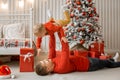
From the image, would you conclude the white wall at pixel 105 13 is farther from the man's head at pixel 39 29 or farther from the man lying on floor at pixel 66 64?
the man's head at pixel 39 29

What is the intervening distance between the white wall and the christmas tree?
0.87 metres

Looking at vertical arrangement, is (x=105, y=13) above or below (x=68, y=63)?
above

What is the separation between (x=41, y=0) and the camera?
16.9 feet

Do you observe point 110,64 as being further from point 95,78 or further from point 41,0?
point 41,0

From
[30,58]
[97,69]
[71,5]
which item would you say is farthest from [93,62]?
[71,5]

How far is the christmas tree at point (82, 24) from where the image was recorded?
13.7 feet

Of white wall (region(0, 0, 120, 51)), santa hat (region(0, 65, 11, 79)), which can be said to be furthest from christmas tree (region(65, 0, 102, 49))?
santa hat (region(0, 65, 11, 79))

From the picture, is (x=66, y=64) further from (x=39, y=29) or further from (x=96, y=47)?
(x=96, y=47)

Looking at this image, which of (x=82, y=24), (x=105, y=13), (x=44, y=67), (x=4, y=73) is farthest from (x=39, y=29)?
(x=105, y=13)

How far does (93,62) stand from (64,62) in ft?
1.56

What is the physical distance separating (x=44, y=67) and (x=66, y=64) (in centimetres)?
28

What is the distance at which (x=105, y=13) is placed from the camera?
508 cm

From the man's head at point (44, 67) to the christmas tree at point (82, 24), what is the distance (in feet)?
5.04

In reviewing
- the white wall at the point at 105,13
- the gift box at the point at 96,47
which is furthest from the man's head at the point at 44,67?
the white wall at the point at 105,13
